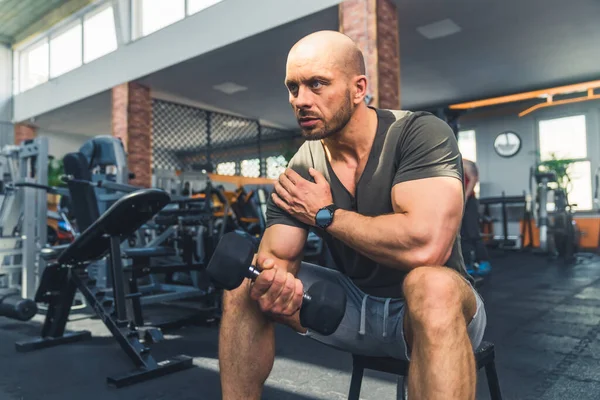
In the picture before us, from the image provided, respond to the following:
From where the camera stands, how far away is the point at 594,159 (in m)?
7.50

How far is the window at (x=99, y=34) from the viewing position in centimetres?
746

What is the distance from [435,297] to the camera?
802mm

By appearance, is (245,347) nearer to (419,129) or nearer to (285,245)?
(285,245)

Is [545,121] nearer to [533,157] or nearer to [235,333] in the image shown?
[533,157]

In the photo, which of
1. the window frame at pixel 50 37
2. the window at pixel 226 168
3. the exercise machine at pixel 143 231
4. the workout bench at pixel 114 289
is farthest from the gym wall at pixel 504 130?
the workout bench at pixel 114 289

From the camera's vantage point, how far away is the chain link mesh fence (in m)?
8.14

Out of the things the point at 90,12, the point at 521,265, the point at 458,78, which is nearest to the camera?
the point at 521,265

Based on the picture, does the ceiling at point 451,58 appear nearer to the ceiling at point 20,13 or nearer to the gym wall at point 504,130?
the gym wall at point 504,130

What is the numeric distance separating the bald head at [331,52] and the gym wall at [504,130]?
798 centimetres

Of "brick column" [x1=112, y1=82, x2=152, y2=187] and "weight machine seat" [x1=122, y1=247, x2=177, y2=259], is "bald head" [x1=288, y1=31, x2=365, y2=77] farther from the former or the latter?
"brick column" [x1=112, y1=82, x2=152, y2=187]

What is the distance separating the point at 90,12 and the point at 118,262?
7331 mm

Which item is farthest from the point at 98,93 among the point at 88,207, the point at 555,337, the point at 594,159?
the point at 594,159

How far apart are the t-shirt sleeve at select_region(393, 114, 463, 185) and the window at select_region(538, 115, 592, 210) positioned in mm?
7547

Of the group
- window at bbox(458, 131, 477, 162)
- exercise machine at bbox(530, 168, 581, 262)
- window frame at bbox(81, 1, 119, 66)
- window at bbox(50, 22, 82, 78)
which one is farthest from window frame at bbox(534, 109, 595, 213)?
window at bbox(50, 22, 82, 78)
